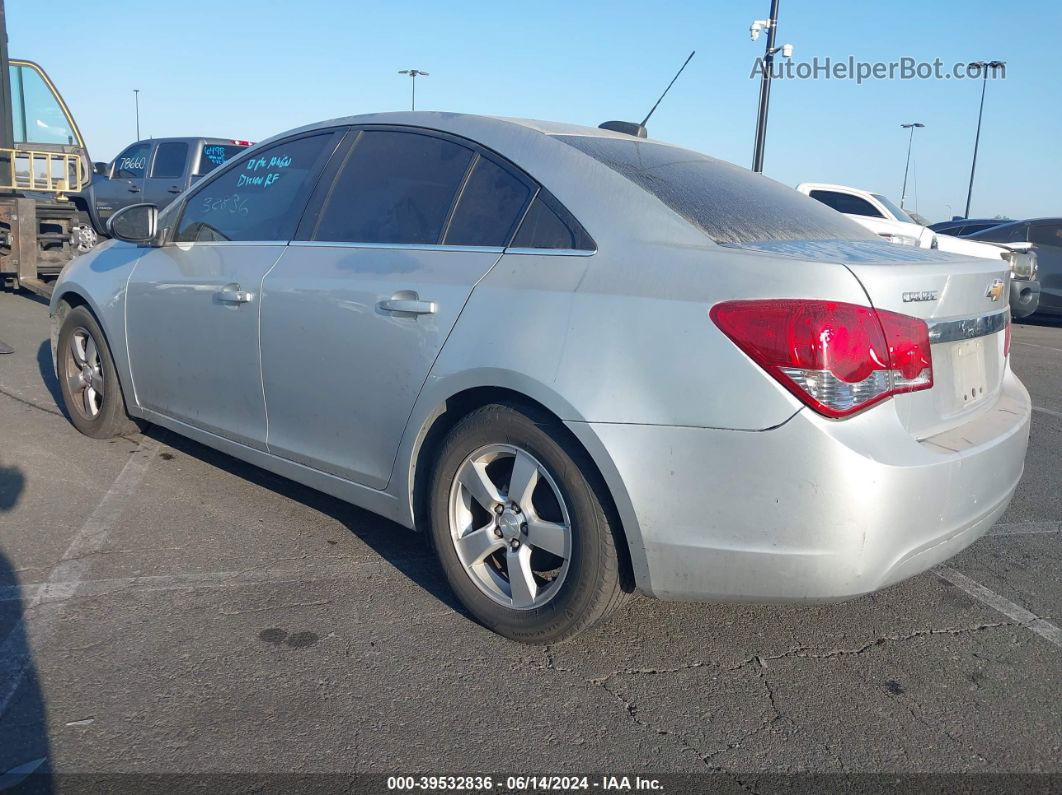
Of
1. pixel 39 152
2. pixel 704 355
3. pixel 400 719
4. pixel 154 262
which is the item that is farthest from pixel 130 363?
pixel 39 152

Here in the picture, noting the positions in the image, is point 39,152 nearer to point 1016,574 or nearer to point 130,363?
point 130,363

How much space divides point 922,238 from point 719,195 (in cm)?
1075

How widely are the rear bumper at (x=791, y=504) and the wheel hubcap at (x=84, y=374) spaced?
3.43 metres

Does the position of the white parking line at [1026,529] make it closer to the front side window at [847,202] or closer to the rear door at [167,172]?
the front side window at [847,202]

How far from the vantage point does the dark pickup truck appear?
1456cm

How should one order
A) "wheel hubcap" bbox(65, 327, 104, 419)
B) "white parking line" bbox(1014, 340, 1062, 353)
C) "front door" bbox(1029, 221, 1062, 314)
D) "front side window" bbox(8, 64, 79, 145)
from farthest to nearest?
"front door" bbox(1029, 221, 1062, 314) < "white parking line" bbox(1014, 340, 1062, 353) < "front side window" bbox(8, 64, 79, 145) < "wheel hubcap" bbox(65, 327, 104, 419)

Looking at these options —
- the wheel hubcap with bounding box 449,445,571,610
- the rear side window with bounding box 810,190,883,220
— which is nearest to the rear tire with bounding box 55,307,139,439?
the wheel hubcap with bounding box 449,445,571,610

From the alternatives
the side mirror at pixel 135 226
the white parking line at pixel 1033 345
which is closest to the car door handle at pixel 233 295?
the side mirror at pixel 135 226

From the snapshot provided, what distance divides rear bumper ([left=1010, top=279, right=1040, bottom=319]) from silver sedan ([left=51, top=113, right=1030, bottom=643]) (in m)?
6.98

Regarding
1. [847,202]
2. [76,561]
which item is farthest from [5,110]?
[847,202]

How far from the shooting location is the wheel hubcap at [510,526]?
293cm

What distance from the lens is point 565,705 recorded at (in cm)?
277

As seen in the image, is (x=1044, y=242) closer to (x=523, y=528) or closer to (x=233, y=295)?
(x=233, y=295)

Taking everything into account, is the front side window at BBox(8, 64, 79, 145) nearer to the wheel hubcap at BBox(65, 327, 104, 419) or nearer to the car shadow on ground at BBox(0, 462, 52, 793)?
the wheel hubcap at BBox(65, 327, 104, 419)
